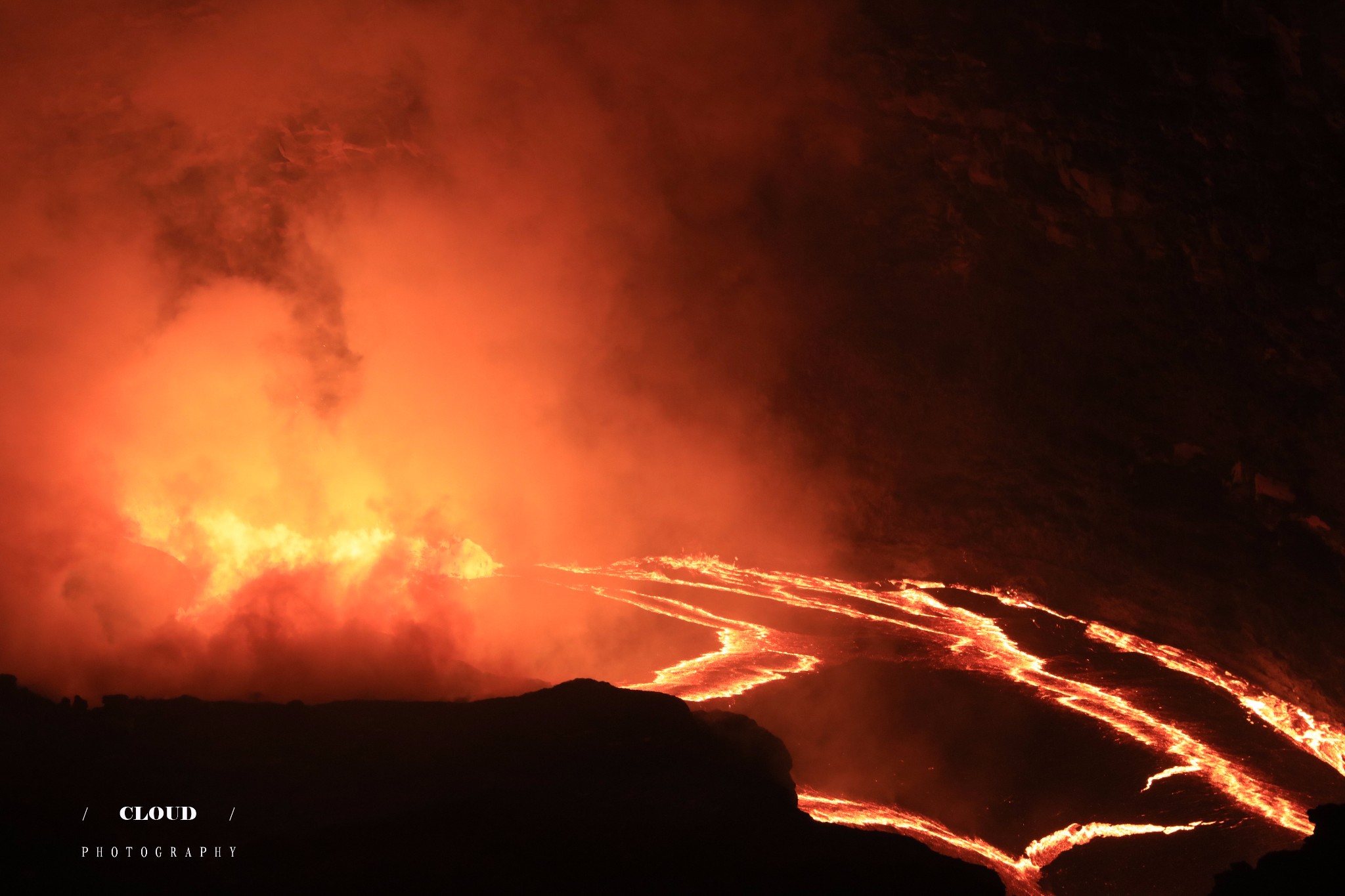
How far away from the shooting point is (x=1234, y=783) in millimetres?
12016

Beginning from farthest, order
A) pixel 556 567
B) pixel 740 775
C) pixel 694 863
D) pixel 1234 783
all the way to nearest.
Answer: pixel 556 567 < pixel 1234 783 < pixel 740 775 < pixel 694 863

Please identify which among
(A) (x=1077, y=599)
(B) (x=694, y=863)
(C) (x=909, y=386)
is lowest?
(B) (x=694, y=863)

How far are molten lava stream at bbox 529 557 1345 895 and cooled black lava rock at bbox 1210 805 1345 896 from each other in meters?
4.74

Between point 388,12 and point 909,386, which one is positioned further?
point 909,386

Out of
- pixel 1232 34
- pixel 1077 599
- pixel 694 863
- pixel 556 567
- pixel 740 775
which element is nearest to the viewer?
pixel 694 863

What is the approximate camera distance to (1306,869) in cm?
693

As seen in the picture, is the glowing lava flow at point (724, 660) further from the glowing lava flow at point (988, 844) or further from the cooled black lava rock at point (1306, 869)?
the cooled black lava rock at point (1306, 869)

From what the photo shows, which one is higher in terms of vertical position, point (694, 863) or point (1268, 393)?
point (1268, 393)

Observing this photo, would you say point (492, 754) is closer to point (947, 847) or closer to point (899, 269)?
point (947, 847)

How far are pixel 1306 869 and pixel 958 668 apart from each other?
6.83 m

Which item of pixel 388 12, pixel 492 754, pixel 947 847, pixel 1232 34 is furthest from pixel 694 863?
pixel 388 12

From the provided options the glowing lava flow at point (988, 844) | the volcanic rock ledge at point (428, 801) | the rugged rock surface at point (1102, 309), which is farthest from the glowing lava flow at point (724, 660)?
the volcanic rock ledge at point (428, 801)

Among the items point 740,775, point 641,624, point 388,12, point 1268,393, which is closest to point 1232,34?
point 1268,393

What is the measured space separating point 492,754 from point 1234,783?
30.9ft
